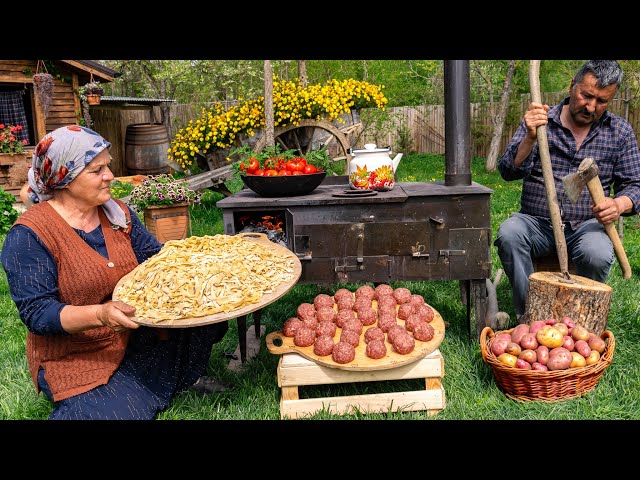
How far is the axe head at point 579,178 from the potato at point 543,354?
107 centimetres

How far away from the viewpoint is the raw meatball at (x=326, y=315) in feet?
11.0

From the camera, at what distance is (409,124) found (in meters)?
18.2

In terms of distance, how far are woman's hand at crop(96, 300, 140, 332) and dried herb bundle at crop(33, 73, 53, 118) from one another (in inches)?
383

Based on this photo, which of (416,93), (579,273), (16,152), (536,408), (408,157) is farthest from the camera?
(416,93)

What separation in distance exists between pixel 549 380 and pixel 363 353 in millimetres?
989

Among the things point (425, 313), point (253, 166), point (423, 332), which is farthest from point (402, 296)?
point (253, 166)

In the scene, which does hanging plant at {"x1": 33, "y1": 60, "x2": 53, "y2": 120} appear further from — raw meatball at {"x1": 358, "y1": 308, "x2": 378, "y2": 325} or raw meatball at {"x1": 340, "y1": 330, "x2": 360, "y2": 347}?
raw meatball at {"x1": 340, "y1": 330, "x2": 360, "y2": 347}

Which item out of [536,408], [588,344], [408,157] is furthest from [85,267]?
[408,157]

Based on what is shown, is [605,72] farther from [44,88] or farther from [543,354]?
[44,88]

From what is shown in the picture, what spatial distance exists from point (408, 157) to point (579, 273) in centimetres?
1317

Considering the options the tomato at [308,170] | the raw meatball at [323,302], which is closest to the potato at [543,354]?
the raw meatball at [323,302]

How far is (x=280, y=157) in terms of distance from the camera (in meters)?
4.18

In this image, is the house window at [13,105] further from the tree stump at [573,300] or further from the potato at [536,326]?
the potato at [536,326]

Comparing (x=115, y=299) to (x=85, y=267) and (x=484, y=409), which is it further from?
(x=484, y=409)
